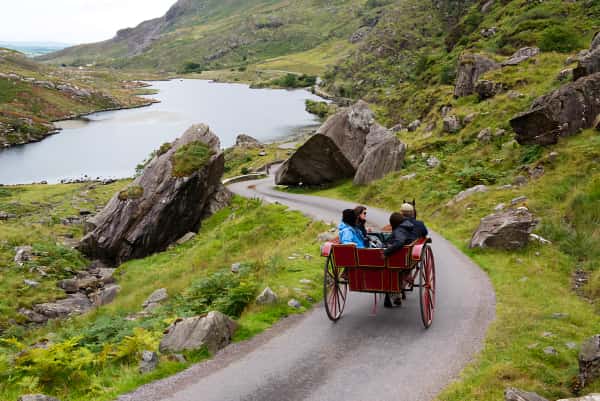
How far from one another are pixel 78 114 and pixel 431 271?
134 metres

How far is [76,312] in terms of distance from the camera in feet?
68.0

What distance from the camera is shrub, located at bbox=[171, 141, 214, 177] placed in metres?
30.3

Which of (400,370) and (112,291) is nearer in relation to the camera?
(400,370)

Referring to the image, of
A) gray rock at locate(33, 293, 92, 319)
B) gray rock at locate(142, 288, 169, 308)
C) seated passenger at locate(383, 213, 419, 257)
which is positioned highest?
seated passenger at locate(383, 213, 419, 257)

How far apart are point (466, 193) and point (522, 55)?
67.3ft

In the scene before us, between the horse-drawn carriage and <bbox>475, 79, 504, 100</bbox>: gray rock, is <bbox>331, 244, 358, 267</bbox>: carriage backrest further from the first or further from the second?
<bbox>475, 79, 504, 100</bbox>: gray rock

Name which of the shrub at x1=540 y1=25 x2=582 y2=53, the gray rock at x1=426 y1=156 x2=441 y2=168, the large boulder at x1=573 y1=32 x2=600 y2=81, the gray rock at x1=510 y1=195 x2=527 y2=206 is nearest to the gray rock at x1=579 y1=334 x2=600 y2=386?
the gray rock at x1=510 y1=195 x2=527 y2=206

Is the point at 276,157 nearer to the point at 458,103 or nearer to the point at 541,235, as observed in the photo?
the point at 458,103

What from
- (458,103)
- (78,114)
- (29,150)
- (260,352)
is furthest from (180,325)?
(78,114)

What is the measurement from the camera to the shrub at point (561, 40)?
124 ft

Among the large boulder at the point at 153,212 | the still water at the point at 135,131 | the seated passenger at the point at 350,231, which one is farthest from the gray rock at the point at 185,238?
the still water at the point at 135,131

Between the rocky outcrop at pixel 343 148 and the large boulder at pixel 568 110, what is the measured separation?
1145 centimetres

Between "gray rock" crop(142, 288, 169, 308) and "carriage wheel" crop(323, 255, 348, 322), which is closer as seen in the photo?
"carriage wheel" crop(323, 255, 348, 322)

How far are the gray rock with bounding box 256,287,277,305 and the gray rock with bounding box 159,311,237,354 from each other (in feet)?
6.33
